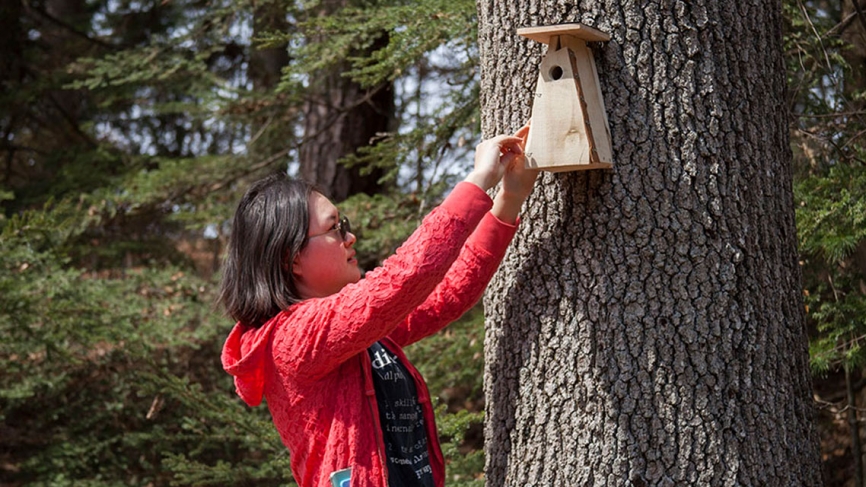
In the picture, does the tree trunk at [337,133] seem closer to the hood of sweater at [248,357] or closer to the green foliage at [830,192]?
the green foliage at [830,192]

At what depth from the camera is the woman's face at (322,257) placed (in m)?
2.38

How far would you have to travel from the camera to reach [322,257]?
2.38m

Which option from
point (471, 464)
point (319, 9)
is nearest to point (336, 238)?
point (471, 464)

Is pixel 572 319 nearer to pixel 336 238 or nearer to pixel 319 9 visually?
pixel 336 238

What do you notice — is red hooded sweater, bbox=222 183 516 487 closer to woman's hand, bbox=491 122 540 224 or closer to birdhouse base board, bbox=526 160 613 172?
woman's hand, bbox=491 122 540 224

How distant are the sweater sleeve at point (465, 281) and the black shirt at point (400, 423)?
0.56ft

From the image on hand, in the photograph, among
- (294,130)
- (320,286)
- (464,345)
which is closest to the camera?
(320,286)

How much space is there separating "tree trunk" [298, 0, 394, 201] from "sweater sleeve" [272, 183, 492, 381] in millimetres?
5063

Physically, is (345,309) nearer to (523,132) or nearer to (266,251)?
(266,251)

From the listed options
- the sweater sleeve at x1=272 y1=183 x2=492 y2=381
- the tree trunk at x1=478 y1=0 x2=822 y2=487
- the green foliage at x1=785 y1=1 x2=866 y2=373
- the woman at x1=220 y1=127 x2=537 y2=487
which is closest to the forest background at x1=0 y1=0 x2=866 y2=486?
the green foliage at x1=785 y1=1 x2=866 y2=373

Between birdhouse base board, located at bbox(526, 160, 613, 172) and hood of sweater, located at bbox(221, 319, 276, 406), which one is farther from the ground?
birdhouse base board, located at bbox(526, 160, 613, 172)

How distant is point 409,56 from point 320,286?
2092 mm

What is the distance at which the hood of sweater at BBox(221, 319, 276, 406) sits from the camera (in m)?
→ 2.27

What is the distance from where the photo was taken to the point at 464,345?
488 cm
